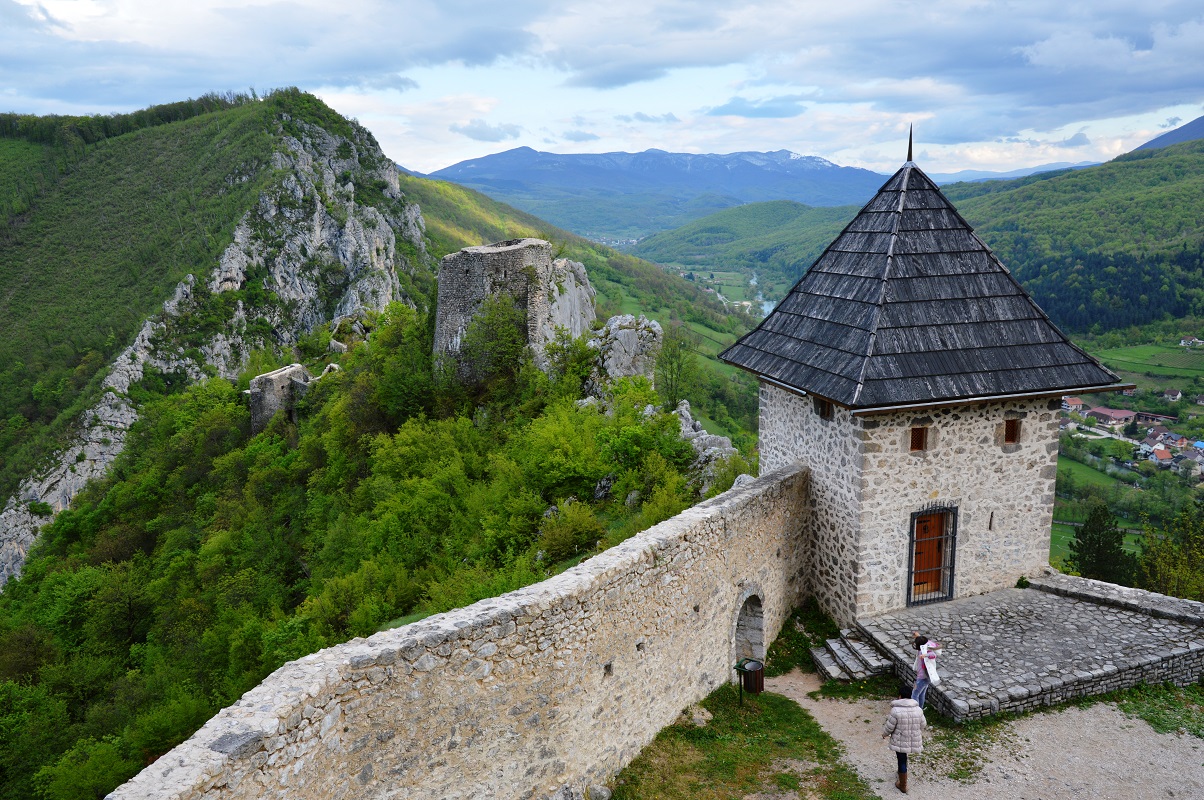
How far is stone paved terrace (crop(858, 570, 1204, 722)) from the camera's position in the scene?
321 inches

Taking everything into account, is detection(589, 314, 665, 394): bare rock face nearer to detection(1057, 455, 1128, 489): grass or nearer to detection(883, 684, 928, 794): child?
detection(883, 684, 928, 794): child

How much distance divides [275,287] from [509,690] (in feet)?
223

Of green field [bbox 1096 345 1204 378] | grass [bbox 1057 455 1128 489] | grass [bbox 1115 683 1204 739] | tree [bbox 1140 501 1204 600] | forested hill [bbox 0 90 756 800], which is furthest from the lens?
green field [bbox 1096 345 1204 378]

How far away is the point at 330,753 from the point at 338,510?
52.2ft

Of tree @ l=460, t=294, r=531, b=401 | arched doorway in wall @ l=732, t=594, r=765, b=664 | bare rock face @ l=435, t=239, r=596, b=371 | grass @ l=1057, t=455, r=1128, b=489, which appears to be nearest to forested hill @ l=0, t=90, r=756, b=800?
tree @ l=460, t=294, r=531, b=401

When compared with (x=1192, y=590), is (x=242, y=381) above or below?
above

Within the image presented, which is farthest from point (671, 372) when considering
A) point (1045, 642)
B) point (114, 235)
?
point (114, 235)

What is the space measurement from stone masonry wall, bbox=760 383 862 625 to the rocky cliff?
3555 cm

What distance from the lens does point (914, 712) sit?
7090mm

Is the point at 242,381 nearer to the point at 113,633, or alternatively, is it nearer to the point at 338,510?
the point at 113,633

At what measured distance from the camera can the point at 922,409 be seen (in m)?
9.20

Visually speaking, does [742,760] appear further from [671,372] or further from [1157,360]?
[1157,360]

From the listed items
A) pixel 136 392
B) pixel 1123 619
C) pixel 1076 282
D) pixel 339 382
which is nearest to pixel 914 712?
pixel 1123 619

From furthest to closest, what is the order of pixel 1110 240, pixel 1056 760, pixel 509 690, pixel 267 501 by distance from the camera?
pixel 1110 240
pixel 267 501
pixel 1056 760
pixel 509 690
